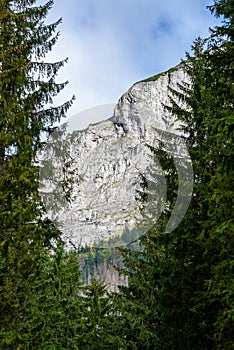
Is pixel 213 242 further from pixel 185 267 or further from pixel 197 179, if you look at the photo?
pixel 197 179

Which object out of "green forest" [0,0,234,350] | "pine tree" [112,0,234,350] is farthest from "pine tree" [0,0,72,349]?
"pine tree" [112,0,234,350]

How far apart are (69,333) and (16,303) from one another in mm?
13235

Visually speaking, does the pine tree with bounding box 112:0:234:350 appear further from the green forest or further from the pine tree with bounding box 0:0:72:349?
the pine tree with bounding box 0:0:72:349

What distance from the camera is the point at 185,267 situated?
1096 centimetres

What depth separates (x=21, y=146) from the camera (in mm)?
9133

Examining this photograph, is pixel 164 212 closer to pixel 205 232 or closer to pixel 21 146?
pixel 205 232

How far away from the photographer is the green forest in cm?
764

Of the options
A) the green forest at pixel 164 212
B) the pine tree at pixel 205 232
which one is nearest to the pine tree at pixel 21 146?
the green forest at pixel 164 212

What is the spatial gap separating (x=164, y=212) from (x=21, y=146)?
20.1ft

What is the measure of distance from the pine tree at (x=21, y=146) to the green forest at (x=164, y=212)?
0.02 meters

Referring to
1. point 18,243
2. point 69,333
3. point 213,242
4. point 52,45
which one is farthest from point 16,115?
point 69,333

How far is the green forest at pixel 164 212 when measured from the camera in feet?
25.1

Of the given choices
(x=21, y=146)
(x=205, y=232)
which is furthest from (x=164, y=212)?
(x=21, y=146)

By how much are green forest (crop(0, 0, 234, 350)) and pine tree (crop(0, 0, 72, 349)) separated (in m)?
0.02
